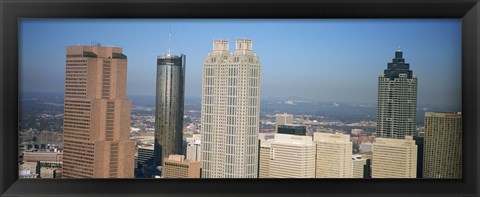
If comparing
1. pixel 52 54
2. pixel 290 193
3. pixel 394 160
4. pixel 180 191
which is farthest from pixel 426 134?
pixel 52 54

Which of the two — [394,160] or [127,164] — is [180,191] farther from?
[394,160]

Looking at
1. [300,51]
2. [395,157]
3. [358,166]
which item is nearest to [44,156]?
[300,51]

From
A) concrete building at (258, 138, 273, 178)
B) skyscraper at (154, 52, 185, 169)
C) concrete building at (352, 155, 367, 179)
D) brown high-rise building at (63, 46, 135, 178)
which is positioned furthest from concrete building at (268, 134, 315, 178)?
brown high-rise building at (63, 46, 135, 178)

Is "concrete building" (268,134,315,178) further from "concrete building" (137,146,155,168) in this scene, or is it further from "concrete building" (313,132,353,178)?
"concrete building" (137,146,155,168)

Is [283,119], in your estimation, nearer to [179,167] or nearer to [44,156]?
[179,167]

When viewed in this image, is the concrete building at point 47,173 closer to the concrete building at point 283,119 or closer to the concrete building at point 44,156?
the concrete building at point 44,156
